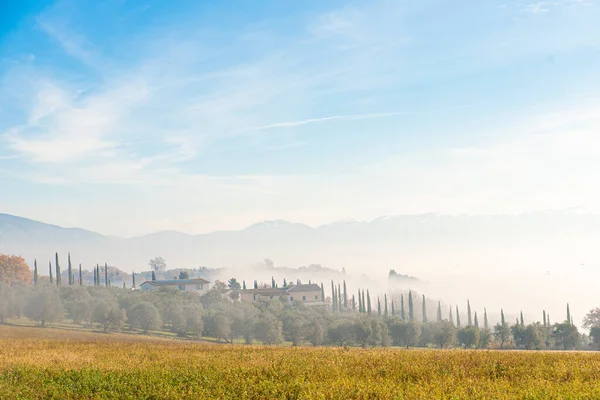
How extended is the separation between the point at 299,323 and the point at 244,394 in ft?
278

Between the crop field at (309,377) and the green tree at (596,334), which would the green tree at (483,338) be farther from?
the crop field at (309,377)

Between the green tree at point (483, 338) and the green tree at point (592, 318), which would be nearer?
the green tree at point (483, 338)

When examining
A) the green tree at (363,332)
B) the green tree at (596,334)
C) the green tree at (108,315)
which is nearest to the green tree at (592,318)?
the green tree at (596,334)

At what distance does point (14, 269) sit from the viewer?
191 meters

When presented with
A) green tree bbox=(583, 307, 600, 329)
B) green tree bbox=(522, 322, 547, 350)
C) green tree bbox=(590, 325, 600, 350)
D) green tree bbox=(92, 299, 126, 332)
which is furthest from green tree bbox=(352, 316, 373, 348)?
green tree bbox=(583, 307, 600, 329)

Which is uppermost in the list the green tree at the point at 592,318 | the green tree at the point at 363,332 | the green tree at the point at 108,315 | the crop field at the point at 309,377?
the crop field at the point at 309,377

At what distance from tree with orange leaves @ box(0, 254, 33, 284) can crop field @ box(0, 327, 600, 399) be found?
163748 mm

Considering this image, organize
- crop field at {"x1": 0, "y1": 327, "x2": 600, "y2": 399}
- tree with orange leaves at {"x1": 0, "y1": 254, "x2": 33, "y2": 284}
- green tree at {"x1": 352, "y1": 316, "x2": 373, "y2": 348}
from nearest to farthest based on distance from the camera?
crop field at {"x1": 0, "y1": 327, "x2": 600, "y2": 399}, green tree at {"x1": 352, "y1": 316, "x2": 373, "y2": 348}, tree with orange leaves at {"x1": 0, "y1": 254, "x2": 33, "y2": 284}

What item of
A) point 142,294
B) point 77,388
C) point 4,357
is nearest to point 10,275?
point 142,294

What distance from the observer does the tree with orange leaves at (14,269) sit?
612 feet

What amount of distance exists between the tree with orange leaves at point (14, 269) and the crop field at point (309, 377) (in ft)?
537

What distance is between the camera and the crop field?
25.4m

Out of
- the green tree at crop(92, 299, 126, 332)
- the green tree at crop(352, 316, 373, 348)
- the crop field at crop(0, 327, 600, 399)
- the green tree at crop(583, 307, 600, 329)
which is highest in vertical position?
the crop field at crop(0, 327, 600, 399)

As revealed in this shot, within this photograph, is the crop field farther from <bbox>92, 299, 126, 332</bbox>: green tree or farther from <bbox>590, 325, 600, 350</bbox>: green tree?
<bbox>590, 325, 600, 350</bbox>: green tree
